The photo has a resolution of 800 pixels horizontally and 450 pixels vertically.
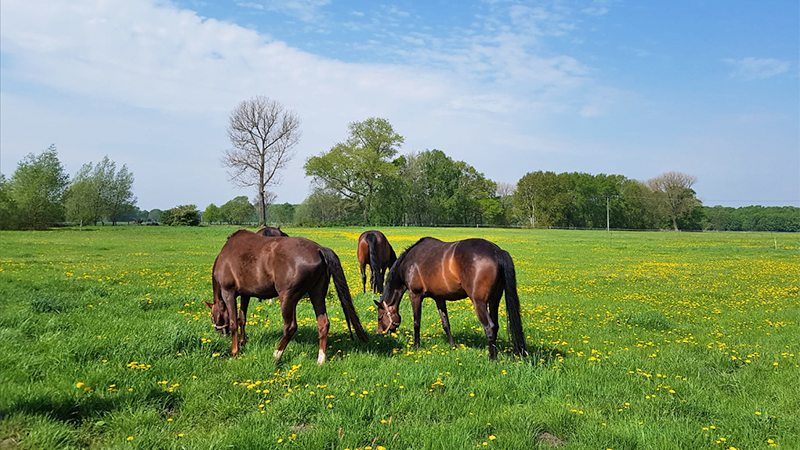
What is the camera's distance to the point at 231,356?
21.4 feet

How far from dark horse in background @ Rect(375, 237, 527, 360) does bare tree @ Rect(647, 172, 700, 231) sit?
4729 inches

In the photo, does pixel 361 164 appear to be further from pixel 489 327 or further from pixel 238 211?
pixel 489 327

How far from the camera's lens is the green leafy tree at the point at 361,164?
78938 mm

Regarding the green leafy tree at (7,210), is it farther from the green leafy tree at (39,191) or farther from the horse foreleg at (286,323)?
the horse foreleg at (286,323)

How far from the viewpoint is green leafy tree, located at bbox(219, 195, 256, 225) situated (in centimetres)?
12044

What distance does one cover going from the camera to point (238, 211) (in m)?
122

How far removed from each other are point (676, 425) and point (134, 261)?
65.4 ft

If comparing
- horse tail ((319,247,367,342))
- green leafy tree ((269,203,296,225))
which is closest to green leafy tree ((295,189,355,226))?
green leafy tree ((269,203,296,225))

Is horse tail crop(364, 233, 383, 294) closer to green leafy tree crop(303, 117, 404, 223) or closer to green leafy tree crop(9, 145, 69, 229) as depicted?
green leafy tree crop(9, 145, 69, 229)

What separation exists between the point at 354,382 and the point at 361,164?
74419 millimetres

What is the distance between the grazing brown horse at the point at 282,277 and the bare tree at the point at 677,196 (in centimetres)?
12232

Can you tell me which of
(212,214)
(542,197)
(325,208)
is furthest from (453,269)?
(212,214)

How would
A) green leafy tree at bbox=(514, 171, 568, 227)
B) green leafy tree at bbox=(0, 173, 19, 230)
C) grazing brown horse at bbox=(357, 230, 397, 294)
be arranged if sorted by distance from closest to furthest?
green leafy tree at bbox=(0, 173, 19, 230) → grazing brown horse at bbox=(357, 230, 397, 294) → green leafy tree at bbox=(514, 171, 568, 227)

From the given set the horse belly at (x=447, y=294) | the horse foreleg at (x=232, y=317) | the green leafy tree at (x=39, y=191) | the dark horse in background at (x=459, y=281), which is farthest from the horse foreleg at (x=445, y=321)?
the green leafy tree at (x=39, y=191)
